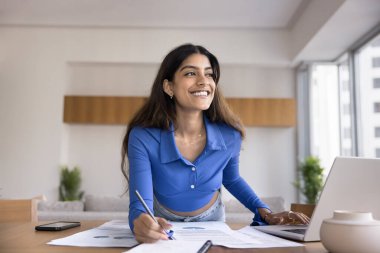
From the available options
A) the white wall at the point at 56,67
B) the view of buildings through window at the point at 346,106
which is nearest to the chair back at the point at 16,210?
the view of buildings through window at the point at 346,106

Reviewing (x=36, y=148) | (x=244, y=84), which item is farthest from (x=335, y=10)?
(x=36, y=148)

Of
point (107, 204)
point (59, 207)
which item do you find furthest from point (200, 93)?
point (59, 207)

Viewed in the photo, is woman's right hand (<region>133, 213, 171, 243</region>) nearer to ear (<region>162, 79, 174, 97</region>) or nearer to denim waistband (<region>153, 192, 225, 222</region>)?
denim waistband (<region>153, 192, 225, 222</region>)

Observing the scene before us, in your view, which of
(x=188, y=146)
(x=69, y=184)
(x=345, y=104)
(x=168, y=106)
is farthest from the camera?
(x=69, y=184)

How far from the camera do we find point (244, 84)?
7316mm

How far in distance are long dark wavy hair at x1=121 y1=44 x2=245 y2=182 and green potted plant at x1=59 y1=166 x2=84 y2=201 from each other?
5188 mm

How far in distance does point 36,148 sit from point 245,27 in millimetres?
4217

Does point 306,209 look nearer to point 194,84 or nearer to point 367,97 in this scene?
point 194,84

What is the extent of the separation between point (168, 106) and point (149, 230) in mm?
926

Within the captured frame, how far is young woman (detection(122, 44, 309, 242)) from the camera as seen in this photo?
1551 millimetres

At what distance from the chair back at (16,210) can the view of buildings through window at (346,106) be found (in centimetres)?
459

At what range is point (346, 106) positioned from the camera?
20.2 ft

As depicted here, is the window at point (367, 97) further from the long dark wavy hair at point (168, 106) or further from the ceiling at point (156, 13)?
the long dark wavy hair at point (168, 106)

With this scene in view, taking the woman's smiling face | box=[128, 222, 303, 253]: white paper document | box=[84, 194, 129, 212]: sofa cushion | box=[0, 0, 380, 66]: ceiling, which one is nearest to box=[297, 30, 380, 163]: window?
box=[0, 0, 380, 66]: ceiling
